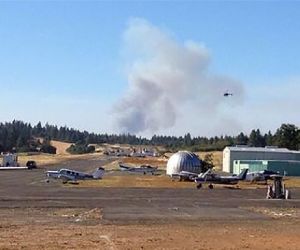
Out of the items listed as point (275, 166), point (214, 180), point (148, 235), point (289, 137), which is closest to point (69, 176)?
point (214, 180)

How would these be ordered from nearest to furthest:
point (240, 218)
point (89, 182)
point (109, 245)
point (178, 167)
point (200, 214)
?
point (109, 245) → point (240, 218) → point (200, 214) → point (89, 182) → point (178, 167)

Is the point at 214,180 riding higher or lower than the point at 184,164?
lower

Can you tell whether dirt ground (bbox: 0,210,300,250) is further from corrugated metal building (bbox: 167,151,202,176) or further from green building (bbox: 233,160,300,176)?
green building (bbox: 233,160,300,176)

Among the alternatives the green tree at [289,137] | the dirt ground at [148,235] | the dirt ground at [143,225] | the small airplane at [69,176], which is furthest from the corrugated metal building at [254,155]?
the dirt ground at [148,235]

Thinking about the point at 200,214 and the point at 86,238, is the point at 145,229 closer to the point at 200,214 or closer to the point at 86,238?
the point at 86,238

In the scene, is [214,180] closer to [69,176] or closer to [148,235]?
[69,176]

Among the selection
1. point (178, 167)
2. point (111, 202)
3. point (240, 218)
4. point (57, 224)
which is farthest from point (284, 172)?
point (57, 224)

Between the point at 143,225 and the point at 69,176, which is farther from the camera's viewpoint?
the point at 69,176

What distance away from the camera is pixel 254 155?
146 m

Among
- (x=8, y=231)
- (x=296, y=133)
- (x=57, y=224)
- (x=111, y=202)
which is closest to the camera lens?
(x=8, y=231)

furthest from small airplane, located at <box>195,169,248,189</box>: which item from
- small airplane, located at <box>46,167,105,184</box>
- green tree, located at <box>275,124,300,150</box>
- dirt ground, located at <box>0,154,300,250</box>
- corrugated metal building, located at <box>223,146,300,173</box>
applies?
green tree, located at <box>275,124,300,150</box>

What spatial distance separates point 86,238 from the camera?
83.0 feet

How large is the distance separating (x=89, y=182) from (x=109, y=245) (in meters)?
65.6

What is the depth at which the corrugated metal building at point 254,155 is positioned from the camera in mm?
143000
